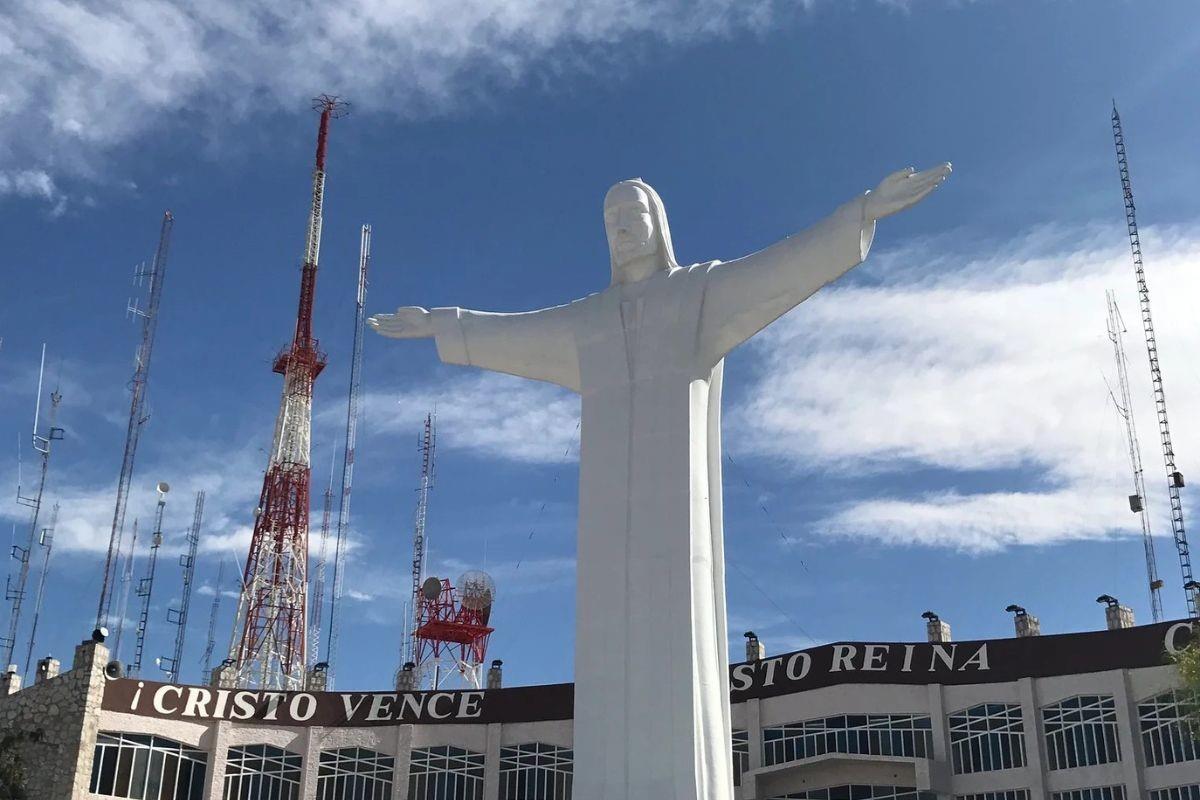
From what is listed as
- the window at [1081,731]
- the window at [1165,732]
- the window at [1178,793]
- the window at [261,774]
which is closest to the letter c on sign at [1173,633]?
the window at [1165,732]

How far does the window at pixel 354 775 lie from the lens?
33.6 meters

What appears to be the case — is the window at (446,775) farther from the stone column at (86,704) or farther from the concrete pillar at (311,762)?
the stone column at (86,704)

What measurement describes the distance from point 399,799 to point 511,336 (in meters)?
24.0

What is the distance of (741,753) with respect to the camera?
105 feet

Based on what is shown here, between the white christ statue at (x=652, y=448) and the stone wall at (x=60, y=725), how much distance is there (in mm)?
22588

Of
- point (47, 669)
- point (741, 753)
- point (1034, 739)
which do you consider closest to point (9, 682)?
point (47, 669)

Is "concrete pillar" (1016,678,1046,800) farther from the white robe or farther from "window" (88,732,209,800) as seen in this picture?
"window" (88,732,209,800)

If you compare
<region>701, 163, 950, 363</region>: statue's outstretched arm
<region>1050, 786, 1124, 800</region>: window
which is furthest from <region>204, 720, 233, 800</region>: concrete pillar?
<region>701, 163, 950, 363</region>: statue's outstretched arm

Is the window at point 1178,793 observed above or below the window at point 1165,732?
below

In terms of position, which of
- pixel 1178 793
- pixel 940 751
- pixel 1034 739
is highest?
pixel 1034 739

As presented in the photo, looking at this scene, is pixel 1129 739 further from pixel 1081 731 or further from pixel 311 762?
pixel 311 762

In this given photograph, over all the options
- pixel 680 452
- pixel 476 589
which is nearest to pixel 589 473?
pixel 680 452

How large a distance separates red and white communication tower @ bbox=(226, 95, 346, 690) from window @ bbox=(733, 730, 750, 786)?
15.4 meters

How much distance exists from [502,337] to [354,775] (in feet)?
80.1
